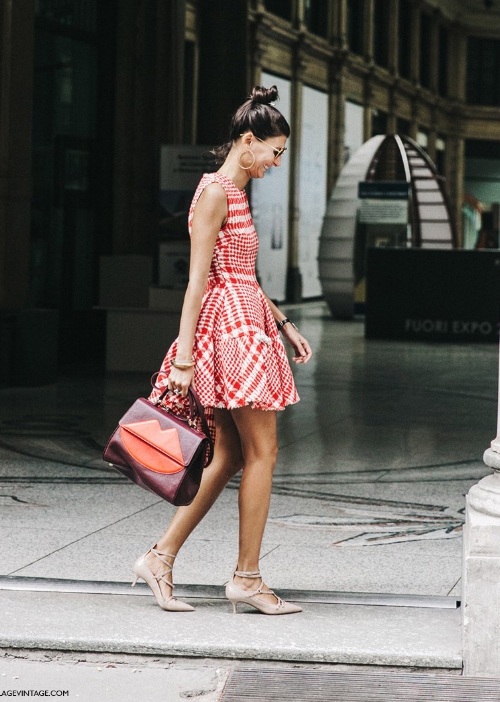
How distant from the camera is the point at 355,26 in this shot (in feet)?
129

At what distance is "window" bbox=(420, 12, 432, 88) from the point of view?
1924 inches

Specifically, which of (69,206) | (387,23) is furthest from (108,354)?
(387,23)

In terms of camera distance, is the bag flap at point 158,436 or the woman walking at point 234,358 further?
the woman walking at point 234,358

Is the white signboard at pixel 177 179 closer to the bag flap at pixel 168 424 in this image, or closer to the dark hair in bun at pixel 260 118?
the dark hair in bun at pixel 260 118

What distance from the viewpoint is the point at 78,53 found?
16.1m

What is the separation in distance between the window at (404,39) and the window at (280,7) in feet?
43.7

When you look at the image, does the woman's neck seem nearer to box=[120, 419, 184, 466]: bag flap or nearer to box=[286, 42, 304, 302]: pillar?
box=[120, 419, 184, 466]: bag flap

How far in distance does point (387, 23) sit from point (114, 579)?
1562 inches

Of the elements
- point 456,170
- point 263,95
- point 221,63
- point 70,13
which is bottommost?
point 263,95

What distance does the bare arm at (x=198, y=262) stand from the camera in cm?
450

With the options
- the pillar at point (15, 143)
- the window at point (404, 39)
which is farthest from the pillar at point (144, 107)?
the window at point (404, 39)

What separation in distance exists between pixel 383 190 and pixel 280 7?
8.14 m

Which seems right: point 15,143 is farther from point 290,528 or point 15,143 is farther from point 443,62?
point 443,62

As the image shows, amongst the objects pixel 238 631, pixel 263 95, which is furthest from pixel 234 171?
pixel 238 631
